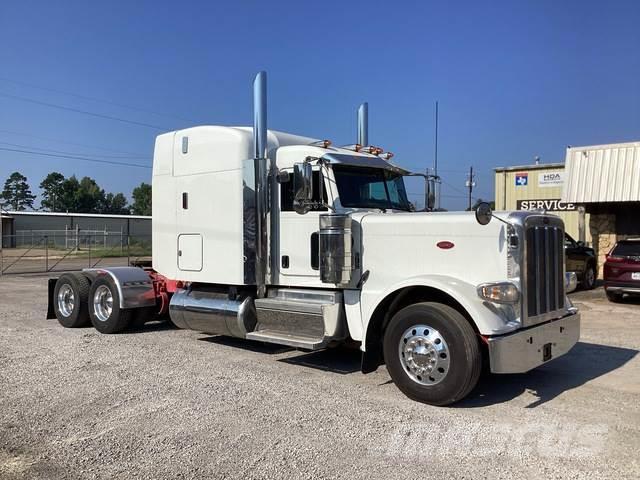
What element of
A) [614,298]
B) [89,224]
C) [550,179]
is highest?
[550,179]

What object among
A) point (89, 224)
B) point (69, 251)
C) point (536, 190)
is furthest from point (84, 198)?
point (536, 190)

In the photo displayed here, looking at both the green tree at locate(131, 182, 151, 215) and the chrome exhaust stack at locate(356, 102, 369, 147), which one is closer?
the chrome exhaust stack at locate(356, 102, 369, 147)

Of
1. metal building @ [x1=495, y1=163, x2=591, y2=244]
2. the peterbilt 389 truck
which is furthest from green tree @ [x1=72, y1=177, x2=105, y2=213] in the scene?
the peterbilt 389 truck

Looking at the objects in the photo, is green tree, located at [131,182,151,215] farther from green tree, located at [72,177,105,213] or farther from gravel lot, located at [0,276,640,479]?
gravel lot, located at [0,276,640,479]

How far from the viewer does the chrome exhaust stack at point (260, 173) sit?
7531 millimetres

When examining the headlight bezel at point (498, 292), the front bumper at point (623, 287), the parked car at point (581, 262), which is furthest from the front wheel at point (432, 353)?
the parked car at point (581, 262)

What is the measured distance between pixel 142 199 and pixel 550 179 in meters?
104

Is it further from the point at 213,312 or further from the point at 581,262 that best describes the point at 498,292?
the point at 581,262

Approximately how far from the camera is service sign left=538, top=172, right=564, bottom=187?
2269cm

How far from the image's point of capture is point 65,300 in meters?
10.4

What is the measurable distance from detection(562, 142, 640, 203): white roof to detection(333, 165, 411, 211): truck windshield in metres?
12.3

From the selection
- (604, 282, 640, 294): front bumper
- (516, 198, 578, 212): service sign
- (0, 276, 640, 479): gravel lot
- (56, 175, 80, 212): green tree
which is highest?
(56, 175, 80, 212): green tree

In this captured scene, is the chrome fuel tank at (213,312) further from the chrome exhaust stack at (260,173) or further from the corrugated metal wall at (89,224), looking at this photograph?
the corrugated metal wall at (89,224)

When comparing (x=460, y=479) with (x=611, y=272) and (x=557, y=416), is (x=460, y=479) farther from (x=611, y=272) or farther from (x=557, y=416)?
(x=611, y=272)
